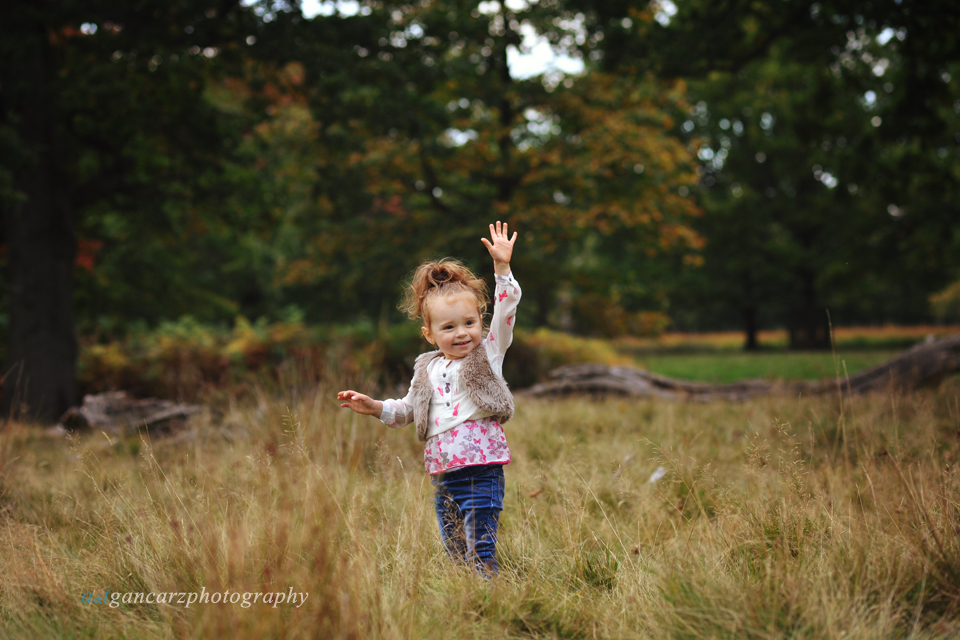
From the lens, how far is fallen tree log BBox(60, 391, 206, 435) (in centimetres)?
644

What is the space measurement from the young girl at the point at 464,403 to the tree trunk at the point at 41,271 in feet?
23.2

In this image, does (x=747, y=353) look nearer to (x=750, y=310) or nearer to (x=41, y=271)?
(x=750, y=310)

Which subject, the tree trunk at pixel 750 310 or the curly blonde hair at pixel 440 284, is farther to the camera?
the tree trunk at pixel 750 310

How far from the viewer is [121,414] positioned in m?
7.19

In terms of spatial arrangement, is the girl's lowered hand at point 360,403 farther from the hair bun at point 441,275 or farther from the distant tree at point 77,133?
the distant tree at point 77,133

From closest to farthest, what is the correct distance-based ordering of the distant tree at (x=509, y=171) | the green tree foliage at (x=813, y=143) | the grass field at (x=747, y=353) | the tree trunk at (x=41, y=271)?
the tree trunk at (x=41, y=271) < the green tree foliage at (x=813, y=143) < the distant tree at (x=509, y=171) < the grass field at (x=747, y=353)

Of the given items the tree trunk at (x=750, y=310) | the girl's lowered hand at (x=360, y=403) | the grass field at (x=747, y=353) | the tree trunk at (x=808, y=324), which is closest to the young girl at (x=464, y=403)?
the girl's lowered hand at (x=360, y=403)

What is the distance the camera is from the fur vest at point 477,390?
277 cm

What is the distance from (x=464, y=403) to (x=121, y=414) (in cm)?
595

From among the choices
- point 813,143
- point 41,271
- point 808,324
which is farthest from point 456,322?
point 808,324

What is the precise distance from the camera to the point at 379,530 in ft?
9.46

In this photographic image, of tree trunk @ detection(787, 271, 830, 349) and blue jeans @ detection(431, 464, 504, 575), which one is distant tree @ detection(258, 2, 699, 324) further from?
tree trunk @ detection(787, 271, 830, 349)

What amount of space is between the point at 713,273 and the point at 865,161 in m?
17.6

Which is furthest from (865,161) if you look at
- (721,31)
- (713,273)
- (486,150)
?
(713,273)
